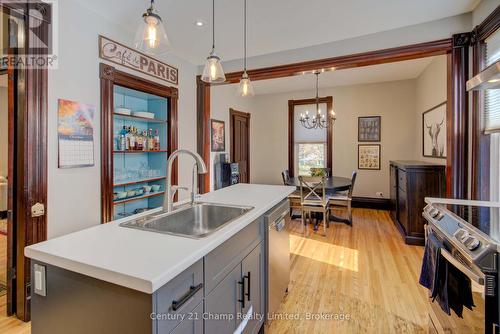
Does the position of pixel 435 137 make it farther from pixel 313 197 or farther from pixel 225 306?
pixel 225 306

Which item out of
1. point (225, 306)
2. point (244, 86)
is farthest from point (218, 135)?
point (225, 306)

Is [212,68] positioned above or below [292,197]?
above

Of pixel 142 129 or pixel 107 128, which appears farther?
pixel 142 129

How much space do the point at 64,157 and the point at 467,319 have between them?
3.04 m

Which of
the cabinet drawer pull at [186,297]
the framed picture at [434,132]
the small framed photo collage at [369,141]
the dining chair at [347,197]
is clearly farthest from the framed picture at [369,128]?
the cabinet drawer pull at [186,297]

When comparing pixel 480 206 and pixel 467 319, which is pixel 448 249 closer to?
pixel 467 319

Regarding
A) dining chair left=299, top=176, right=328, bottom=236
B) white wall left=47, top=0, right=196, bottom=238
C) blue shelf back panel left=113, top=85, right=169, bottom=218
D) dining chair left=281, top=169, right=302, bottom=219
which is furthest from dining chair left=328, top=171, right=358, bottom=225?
white wall left=47, top=0, right=196, bottom=238

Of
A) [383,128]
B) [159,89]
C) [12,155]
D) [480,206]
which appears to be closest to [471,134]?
[480,206]

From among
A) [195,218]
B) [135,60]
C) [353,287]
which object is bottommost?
[353,287]

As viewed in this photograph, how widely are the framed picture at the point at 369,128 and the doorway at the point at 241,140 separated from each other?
8.87 feet

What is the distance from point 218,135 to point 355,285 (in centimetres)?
381

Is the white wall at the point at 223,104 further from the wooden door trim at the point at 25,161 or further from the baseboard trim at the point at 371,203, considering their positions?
the baseboard trim at the point at 371,203

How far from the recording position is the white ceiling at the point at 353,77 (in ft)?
14.9

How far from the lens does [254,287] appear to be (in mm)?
1690
